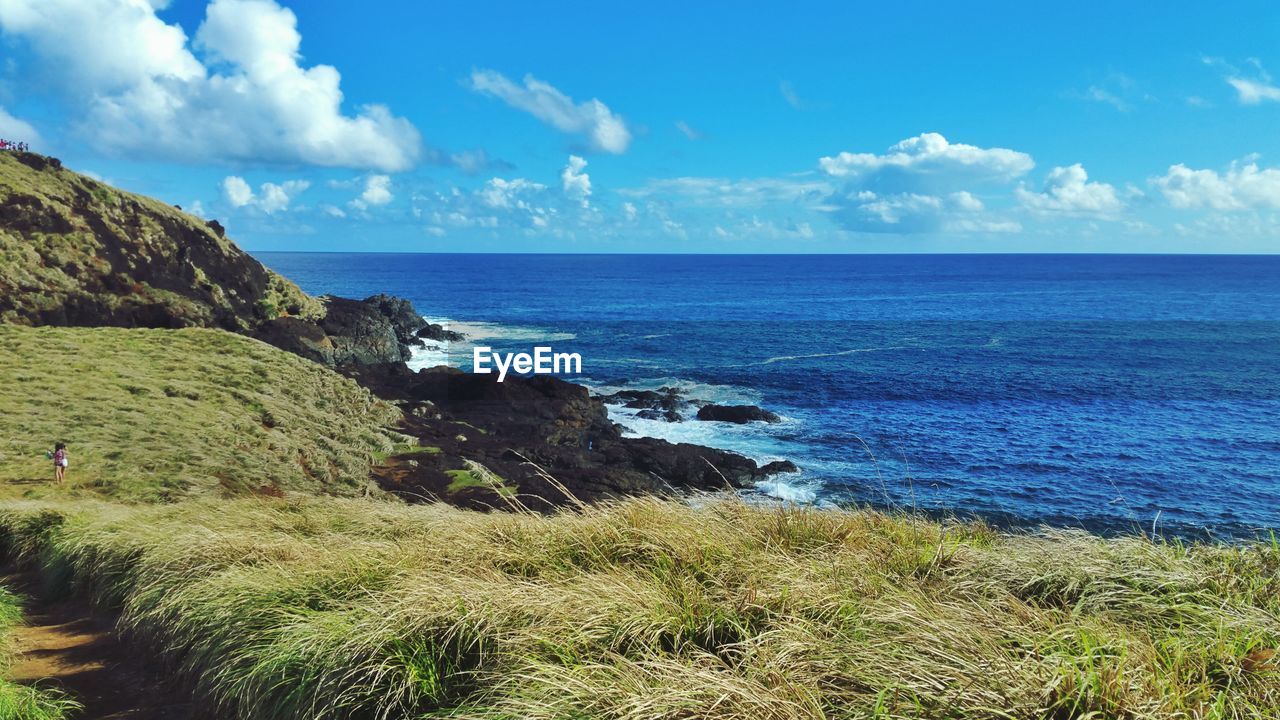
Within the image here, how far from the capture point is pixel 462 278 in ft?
648

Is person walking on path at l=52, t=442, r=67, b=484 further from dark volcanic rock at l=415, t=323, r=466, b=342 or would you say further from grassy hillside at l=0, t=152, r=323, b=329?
dark volcanic rock at l=415, t=323, r=466, b=342

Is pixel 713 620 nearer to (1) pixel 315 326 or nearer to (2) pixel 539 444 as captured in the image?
(2) pixel 539 444

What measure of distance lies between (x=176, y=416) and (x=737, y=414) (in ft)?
89.8

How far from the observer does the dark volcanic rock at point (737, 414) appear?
42.0 m

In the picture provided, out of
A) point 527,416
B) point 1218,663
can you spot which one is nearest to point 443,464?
point 527,416

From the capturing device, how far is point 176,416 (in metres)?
24.4

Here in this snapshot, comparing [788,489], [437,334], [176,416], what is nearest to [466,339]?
[437,334]

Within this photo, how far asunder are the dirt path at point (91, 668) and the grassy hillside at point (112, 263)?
126 ft

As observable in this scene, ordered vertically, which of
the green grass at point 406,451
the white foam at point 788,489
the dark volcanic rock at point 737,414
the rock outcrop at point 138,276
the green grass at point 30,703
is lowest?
the white foam at point 788,489

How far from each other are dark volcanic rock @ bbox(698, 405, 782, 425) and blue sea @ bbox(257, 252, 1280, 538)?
0.94 metres

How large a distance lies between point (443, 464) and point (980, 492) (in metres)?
21.1

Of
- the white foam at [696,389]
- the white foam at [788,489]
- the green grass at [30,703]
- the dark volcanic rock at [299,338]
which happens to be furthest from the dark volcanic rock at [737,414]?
the green grass at [30,703]

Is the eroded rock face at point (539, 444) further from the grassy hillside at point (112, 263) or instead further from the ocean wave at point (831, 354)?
the ocean wave at point (831, 354)

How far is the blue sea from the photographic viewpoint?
97.3 ft
